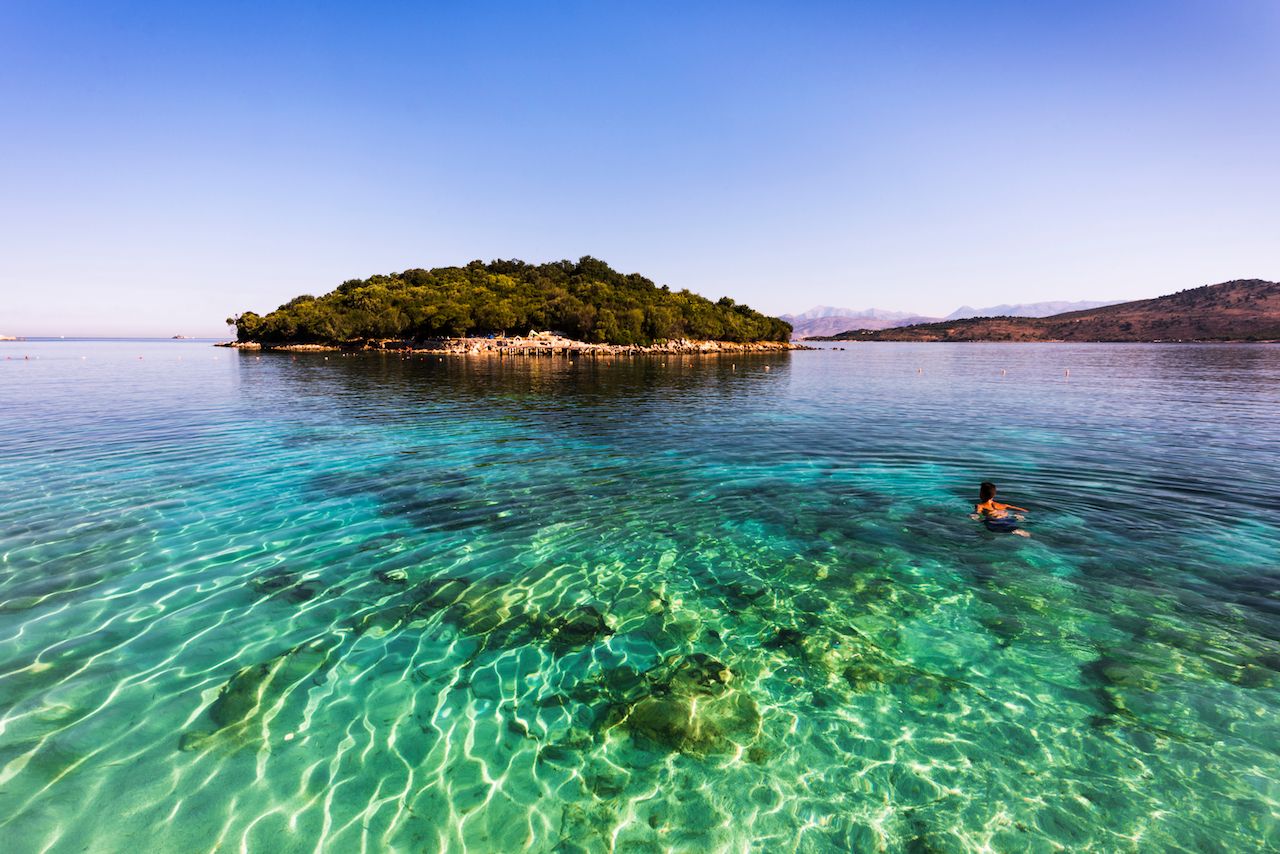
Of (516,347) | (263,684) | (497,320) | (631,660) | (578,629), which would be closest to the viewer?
(263,684)

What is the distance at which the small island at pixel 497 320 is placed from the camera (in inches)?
4594

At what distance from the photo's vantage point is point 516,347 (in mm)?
108625

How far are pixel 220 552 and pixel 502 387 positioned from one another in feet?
118

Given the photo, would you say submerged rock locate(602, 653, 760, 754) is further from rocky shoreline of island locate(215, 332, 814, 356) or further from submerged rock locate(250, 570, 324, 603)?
rocky shoreline of island locate(215, 332, 814, 356)

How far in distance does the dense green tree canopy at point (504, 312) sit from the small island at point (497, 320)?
27 centimetres

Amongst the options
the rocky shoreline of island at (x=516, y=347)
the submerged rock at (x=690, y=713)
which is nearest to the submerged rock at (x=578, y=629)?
the submerged rock at (x=690, y=713)

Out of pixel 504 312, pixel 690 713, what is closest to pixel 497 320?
pixel 504 312

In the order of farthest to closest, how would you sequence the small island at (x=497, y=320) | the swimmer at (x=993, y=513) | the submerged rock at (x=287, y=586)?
the small island at (x=497, y=320)
the swimmer at (x=993, y=513)
the submerged rock at (x=287, y=586)

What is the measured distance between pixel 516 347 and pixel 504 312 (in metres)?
15.4

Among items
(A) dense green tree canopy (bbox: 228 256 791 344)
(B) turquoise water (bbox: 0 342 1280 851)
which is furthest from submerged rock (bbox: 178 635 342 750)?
(A) dense green tree canopy (bbox: 228 256 791 344)

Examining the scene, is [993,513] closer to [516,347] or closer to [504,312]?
[516,347]

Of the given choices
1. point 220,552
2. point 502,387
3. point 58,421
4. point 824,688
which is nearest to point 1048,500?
point 824,688

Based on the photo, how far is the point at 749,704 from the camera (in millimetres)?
6727

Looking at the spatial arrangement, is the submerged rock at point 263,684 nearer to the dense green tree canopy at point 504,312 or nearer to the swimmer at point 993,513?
the swimmer at point 993,513
